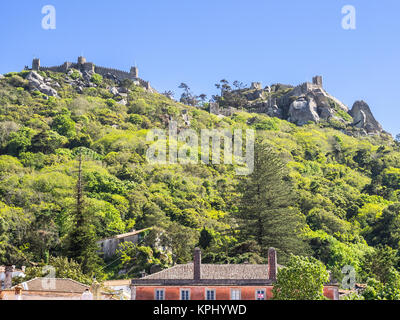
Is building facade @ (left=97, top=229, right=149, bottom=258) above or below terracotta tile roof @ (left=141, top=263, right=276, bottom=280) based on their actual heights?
above

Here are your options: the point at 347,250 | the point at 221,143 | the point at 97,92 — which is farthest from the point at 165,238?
the point at 97,92

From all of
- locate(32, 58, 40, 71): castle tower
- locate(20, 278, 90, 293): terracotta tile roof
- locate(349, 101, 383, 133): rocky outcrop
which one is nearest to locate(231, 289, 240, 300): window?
locate(20, 278, 90, 293): terracotta tile roof

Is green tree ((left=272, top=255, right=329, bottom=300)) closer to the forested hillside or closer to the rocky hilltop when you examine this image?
the forested hillside

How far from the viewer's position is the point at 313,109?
5079 inches

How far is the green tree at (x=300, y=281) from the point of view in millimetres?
24297

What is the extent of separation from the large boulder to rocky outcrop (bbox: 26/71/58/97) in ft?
172

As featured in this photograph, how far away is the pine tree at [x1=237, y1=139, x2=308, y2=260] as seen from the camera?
4769 centimetres

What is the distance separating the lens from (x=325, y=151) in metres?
108

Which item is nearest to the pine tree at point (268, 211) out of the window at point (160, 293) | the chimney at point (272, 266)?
the chimney at point (272, 266)

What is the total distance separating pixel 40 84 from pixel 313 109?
194 feet

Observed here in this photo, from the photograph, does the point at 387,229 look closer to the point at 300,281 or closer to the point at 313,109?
the point at 300,281
